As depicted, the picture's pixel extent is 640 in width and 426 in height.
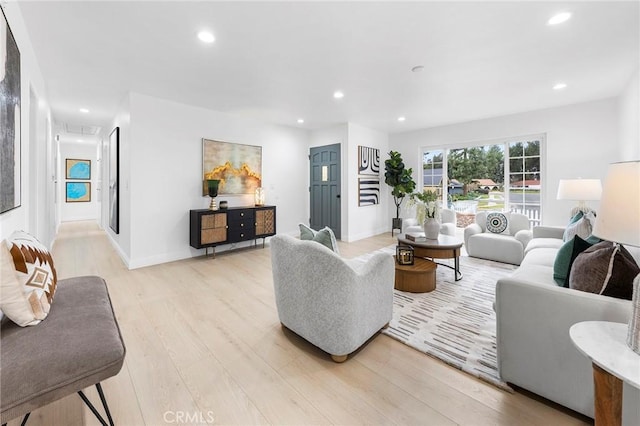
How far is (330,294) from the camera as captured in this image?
5.86 ft

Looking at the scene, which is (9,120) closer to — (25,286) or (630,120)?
(25,286)

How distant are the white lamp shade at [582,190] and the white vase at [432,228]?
1.79m

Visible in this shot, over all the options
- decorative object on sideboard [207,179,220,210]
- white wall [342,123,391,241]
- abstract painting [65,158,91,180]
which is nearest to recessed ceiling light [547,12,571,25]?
white wall [342,123,391,241]

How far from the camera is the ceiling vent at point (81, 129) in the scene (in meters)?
6.26

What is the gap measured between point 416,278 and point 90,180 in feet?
34.3

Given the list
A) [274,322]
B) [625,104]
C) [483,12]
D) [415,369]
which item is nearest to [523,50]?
[483,12]

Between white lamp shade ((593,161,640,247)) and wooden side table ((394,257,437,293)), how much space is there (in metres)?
1.92

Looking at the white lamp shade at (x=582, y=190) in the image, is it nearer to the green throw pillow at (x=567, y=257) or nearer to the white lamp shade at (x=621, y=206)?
the green throw pillow at (x=567, y=257)

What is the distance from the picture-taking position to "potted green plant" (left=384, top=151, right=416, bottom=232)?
20.7 feet

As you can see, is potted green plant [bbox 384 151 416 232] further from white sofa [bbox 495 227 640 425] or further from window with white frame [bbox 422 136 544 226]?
white sofa [bbox 495 227 640 425]

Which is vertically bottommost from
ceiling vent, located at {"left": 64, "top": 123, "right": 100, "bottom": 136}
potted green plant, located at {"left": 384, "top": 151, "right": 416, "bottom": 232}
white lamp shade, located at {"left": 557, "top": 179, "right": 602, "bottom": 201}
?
white lamp shade, located at {"left": 557, "top": 179, "right": 602, "bottom": 201}

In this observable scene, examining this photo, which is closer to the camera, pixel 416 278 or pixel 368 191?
pixel 416 278

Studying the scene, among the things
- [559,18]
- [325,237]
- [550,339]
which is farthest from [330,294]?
[559,18]

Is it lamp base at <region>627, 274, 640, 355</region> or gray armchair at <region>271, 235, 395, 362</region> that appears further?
gray armchair at <region>271, 235, 395, 362</region>
